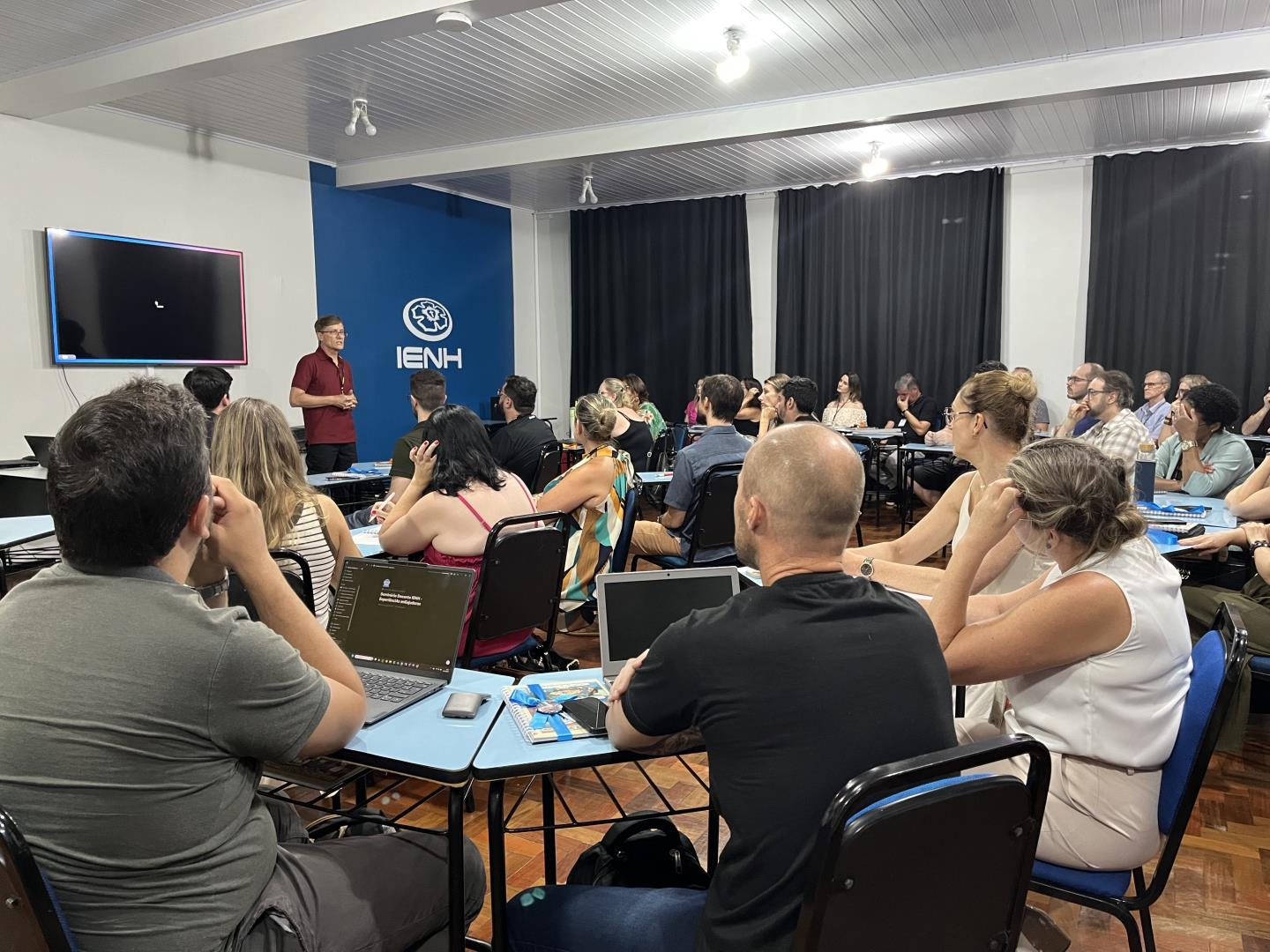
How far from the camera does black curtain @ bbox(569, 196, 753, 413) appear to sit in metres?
10.0

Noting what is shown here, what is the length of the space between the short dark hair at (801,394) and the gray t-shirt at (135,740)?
191 inches

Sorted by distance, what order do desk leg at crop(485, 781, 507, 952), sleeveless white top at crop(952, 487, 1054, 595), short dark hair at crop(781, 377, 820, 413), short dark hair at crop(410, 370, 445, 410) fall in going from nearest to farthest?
desk leg at crop(485, 781, 507, 952), sleeveless white top at crop(952, 487, 1054, 595), short dark hair at crop(410, 370, 445, 410), short dark hair at crop(781, 377, 820, 413)

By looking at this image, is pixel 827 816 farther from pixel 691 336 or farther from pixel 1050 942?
pixel 691 336

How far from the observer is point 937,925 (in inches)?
47.5

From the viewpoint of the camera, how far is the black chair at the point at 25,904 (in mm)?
1021

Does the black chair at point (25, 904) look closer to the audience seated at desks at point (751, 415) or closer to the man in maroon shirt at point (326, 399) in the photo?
the man in maroon shirt at point (326, 399)

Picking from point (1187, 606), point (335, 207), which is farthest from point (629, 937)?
point (335, 207)

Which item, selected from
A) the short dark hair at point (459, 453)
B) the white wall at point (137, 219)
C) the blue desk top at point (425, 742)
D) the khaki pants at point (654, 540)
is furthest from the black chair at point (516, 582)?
the white wall at point (137, 219)

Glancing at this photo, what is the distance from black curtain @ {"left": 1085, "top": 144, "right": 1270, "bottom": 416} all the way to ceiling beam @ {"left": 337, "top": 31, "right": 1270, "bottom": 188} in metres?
3.04

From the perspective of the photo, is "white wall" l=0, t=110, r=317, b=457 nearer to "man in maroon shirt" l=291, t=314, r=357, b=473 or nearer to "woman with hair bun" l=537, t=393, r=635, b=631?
"man in maroon shirt" l=291, t=314, r=357, b=473

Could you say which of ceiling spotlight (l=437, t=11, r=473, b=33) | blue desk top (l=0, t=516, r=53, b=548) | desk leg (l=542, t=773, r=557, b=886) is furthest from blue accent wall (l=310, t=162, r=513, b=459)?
desk leg (l=542, t=773, r=557, b=886)

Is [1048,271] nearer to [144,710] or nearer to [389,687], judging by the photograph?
[389,687]

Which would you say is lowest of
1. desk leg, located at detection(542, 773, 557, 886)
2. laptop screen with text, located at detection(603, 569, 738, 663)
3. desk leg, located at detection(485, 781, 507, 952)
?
desk leg, located at detection(542, 773, 557, 886)

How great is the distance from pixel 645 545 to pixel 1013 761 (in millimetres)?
2640
